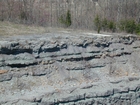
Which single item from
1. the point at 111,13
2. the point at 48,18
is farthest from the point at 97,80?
the point at 111,13

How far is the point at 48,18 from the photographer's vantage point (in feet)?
79.6

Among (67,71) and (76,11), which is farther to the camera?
(76,11)

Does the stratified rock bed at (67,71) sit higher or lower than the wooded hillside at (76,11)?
lower

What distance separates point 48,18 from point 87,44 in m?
15.8

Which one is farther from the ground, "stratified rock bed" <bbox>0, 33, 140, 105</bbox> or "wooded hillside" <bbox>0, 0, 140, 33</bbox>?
"wooded hillside" <bbox>0, 0, 140, 33</bbox>

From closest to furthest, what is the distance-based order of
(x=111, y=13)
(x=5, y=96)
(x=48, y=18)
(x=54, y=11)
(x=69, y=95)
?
1. (x=5, y=96)
2. (x=69, y=95)
3. (x=48, y=18)
4. (x=54, y=11)
5. (x=111, y=13)

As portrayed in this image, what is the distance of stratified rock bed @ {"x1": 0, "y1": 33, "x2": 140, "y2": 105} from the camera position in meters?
7.35

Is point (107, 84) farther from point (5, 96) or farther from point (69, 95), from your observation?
point (5, 96)

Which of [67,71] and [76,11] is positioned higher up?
[76,11]

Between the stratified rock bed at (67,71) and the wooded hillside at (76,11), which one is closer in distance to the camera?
the stratified rock bed at (67,71)

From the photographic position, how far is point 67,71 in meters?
8.32

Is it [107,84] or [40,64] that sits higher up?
[40,64]

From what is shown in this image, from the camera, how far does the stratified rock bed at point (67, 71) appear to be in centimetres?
735

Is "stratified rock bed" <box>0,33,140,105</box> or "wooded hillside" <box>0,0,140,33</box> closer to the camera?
"stratified rock bed" <box>0,33,140,105</box>
